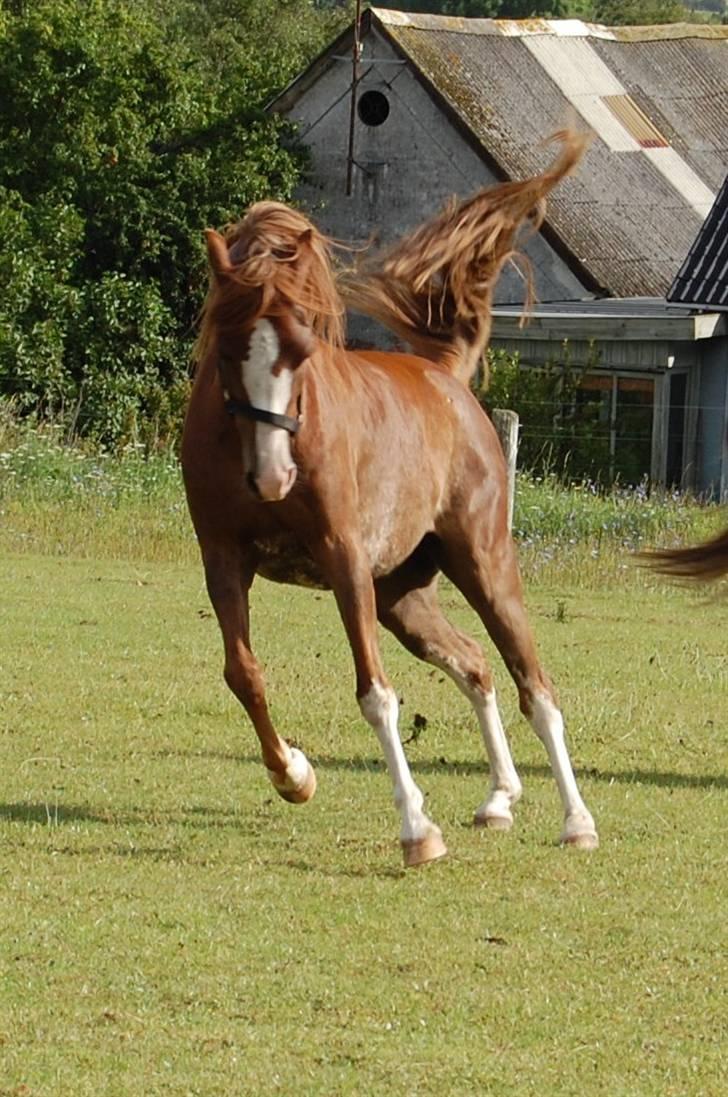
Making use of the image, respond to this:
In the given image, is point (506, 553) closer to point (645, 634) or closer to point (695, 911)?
point (695, 911)

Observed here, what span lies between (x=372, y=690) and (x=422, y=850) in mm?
573

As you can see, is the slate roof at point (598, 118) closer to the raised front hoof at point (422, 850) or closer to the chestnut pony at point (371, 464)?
the chestnut pony at point (371, 464)

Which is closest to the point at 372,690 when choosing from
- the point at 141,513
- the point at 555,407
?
the point at 141,513

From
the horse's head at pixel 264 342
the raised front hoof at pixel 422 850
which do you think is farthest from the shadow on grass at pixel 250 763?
the horse's head at pixel 264 342

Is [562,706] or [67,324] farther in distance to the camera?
[67,324]

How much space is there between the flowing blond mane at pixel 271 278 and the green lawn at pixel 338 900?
1.87 meters

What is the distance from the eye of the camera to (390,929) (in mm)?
6176

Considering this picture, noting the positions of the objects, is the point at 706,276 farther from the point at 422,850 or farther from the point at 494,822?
the point at 422,850

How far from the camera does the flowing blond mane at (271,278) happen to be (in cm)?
647

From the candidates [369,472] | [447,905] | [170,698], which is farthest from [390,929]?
[170,698]

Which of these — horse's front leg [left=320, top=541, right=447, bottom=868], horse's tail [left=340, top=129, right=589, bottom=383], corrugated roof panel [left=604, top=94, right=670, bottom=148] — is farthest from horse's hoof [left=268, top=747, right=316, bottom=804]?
corrugated roof panel [left=604, top=94, right=670, bottom=148]

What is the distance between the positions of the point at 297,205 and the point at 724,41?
12.8 metres

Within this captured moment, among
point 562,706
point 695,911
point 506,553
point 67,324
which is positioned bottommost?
point 67,324

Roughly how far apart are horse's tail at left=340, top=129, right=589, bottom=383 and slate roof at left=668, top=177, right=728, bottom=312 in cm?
1939
